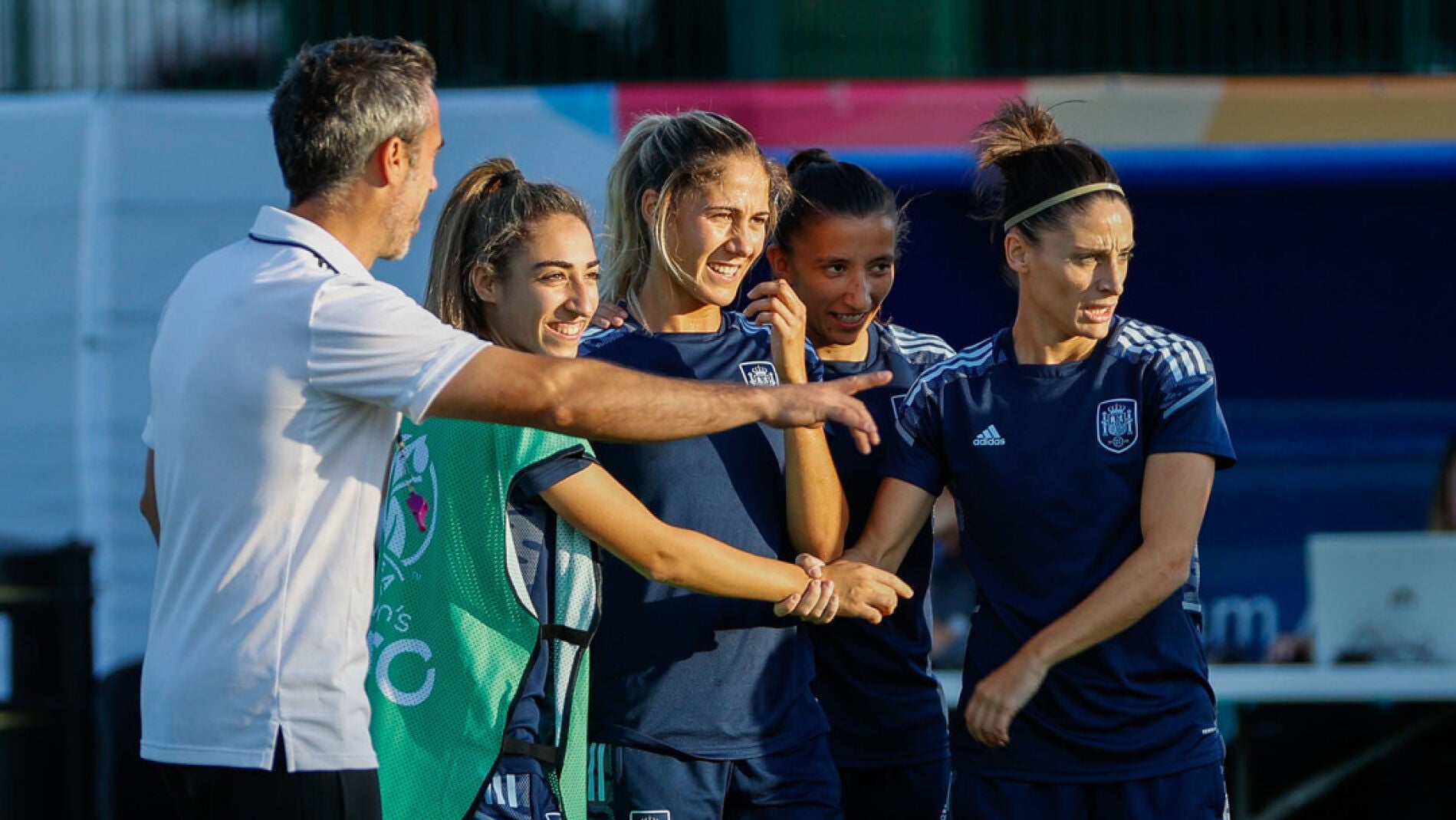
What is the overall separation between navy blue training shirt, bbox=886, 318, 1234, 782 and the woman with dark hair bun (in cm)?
29

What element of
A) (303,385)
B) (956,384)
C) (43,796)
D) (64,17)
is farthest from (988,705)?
(64,17)

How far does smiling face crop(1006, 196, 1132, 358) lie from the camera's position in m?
2.93

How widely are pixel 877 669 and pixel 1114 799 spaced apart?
561mm

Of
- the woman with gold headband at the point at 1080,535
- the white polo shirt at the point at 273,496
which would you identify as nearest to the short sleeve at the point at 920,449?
the woman with gold headband at the point at 1080,535

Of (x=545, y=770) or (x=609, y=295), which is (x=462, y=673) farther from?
(x=609, y=295)

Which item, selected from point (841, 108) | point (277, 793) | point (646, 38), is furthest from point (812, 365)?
point (646, 38)

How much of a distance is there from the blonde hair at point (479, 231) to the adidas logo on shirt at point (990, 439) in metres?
0.77

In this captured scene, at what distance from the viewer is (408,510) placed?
264 cm

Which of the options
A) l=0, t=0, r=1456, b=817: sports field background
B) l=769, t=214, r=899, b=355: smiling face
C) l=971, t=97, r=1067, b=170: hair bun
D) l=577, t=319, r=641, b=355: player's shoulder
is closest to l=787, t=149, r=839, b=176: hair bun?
l=769, t=214, r=899, b=355: smiling face

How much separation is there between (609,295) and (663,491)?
1.53 feet

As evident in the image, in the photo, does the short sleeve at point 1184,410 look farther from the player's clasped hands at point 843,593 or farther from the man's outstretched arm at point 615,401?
the man's outstretched arm at point 615,401

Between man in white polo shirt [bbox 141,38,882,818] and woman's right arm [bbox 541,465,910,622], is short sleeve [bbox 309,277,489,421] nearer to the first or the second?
man in white polo shirt [bbox 141,38,882,818]

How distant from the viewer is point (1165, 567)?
9.13ft

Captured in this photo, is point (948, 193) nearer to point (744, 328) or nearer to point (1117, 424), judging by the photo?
point (744, 328)
